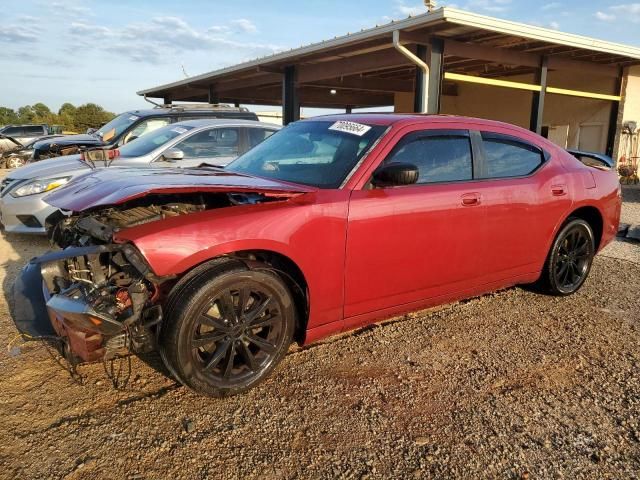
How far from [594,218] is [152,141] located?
5568mm

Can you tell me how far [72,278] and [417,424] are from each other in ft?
6.84

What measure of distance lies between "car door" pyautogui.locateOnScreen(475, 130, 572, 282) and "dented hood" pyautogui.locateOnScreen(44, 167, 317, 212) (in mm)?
1613

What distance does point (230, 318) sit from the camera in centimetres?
271

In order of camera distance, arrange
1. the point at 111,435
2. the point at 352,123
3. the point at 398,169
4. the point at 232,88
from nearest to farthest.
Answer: the point at 111,435 → the point at 398,169 → the point at 352,123 → the point at 232,88

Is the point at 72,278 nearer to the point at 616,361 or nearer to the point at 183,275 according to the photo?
the point at 183,275

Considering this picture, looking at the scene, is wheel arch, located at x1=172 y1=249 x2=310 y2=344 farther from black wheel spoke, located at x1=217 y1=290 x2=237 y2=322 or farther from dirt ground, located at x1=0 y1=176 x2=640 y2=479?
dirt ground, located at x1=0 y1=176 x2=640 y2=479

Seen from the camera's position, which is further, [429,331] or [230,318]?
[429,331]

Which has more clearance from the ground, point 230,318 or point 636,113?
point 636,113

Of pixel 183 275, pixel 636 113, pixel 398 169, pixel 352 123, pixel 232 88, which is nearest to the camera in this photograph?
pixel 183 275

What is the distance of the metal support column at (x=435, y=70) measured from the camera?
945cm

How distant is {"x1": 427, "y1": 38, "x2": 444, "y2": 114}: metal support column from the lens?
9453 millimetres

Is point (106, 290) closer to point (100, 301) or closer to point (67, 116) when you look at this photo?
point (100, 301)

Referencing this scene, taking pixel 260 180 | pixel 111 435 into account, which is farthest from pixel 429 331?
pixel 111 435

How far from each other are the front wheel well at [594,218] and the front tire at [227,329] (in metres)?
3.24
